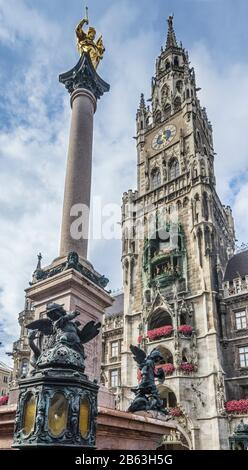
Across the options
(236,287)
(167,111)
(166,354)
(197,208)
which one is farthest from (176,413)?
(167,111)

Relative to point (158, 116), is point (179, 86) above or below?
above

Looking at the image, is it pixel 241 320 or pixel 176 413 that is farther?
pixel 241 320

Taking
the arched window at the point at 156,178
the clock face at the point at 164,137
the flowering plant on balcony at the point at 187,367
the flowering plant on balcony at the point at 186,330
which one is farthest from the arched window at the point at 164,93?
the flowering plant on balcony at the point at 187,367

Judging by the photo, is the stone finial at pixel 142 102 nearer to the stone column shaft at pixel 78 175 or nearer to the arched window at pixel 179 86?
the arched window at pixel 179 86

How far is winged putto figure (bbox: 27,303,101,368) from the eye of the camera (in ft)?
19.5

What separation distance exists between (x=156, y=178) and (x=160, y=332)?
62.6 ft

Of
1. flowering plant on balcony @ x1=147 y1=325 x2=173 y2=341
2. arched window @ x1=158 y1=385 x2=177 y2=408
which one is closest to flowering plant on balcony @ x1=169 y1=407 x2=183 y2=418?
arched window @ x1=158 y1=385 x2=177 y2=408

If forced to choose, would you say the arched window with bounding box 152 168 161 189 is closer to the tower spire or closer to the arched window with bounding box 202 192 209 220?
the arched window with bounding box 202 192 209 220

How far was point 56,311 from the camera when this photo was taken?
734 centimetres

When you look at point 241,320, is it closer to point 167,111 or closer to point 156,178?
point 156,178

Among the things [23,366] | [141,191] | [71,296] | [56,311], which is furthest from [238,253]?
[56,311]

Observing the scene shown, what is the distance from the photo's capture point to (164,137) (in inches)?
1789

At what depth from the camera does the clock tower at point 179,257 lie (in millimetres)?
28562
